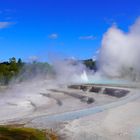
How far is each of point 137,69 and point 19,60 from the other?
128ft

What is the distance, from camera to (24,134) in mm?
21266

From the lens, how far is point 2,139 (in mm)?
Answer: 20719

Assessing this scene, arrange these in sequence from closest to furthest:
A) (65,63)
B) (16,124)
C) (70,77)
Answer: (16,124)
(70,77)
(65,63)

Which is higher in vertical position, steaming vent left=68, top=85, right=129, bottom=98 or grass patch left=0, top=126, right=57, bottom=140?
steaming vent left=68, top=85, right=129, bottom=98

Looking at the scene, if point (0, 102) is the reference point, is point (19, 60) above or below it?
above

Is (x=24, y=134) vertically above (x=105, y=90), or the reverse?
(x=105, y=90)

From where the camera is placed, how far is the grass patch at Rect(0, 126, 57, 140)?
68.1 ft

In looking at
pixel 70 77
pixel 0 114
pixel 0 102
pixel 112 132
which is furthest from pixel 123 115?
pixel 70 77

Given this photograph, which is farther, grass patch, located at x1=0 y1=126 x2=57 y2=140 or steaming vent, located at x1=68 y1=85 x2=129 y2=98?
steaming vent, located at x1=68 y1=85 x2=129 y2=98

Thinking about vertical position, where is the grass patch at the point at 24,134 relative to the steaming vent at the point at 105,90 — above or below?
below

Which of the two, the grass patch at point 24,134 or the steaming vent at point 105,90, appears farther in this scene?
the steaming vent at point 105,90

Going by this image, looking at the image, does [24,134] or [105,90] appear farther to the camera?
[105,90]

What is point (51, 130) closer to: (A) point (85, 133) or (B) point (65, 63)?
(A) point (85, 133)

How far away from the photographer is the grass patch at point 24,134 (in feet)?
68.1
